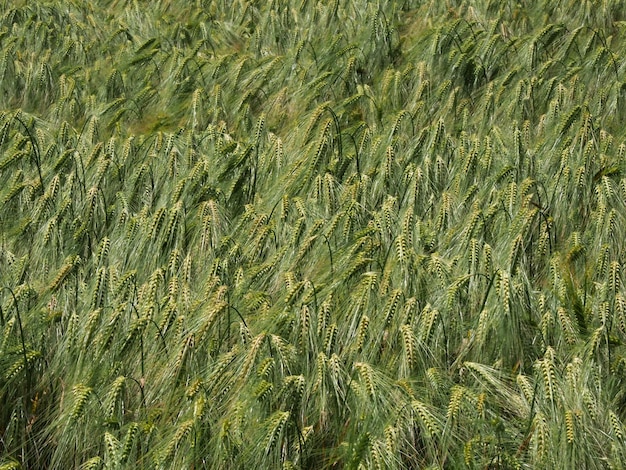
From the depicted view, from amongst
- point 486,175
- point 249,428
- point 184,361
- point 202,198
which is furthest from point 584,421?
point 202,198

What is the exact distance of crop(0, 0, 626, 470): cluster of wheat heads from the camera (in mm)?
2471

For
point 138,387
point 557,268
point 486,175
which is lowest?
point 138,387

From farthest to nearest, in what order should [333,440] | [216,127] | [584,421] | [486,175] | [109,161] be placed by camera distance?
[216,127], [109,161], [486,175], [333,440], [584,421]

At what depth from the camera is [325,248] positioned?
3.11 metres

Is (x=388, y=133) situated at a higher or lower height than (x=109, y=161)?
higher

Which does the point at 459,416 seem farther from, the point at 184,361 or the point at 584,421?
the point at 184,361

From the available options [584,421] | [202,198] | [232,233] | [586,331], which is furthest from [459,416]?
[202,198]

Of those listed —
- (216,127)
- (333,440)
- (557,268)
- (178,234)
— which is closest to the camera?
(333,440)

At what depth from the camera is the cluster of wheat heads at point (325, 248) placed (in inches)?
97.3

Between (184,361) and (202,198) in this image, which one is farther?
(202,198)

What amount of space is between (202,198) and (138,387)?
104 centimetres

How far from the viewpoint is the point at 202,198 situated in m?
3.59

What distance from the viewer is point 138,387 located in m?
2.74

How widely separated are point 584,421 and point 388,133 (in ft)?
5.82
